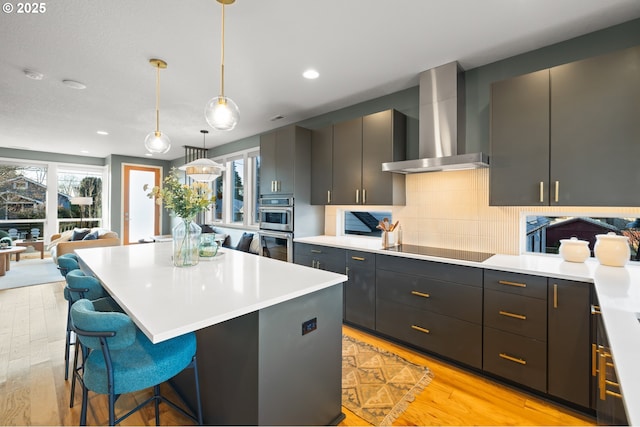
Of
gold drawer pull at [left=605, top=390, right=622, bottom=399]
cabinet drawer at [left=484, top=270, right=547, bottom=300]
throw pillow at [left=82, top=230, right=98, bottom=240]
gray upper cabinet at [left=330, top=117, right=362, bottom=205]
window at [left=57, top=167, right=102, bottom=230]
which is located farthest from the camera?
window at [left=57, top=167, right=102, bottom=230]

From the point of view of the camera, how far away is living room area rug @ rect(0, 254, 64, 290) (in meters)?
4.93

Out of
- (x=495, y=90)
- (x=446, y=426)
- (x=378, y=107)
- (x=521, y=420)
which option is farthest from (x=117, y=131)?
(x=521, y=420)

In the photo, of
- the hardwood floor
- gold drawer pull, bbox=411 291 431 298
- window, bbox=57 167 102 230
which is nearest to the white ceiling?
gold drawer pull, bbox=411 291 431 298

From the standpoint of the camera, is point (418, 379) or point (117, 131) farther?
point (117, 131)

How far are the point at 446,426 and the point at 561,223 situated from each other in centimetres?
192

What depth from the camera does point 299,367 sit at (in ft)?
5.25

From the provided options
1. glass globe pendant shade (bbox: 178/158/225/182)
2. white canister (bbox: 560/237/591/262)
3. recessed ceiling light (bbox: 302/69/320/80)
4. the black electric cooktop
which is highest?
recessed ceiling light (bbox: 302/69/320/80)

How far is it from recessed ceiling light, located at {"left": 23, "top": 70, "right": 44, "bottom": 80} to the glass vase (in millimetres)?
2379

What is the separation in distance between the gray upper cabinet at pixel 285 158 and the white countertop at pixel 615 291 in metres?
1.28

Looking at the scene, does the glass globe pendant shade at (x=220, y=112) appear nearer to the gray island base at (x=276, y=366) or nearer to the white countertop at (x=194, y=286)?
the white countertop at (x=194, y=286)

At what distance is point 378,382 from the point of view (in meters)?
2.29

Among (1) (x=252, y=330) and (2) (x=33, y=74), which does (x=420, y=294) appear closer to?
(1) (x=252, y=330)

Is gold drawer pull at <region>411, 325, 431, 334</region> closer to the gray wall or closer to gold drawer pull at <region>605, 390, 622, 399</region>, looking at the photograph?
gold drawer pull at <region>605, 390, 622, 399</region>

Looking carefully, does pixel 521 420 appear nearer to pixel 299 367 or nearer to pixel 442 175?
pixel 299 367
